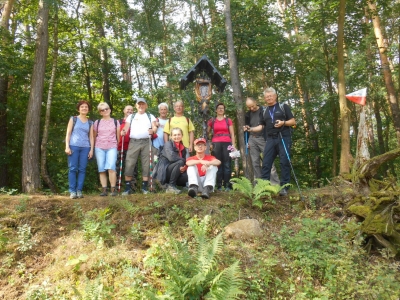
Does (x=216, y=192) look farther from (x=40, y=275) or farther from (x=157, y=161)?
(x=40, y=275)

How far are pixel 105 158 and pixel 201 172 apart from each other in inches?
78.7

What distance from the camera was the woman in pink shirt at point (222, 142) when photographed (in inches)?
260

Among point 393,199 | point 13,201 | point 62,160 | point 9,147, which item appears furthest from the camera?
point 62,160

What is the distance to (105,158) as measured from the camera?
620 centimetres

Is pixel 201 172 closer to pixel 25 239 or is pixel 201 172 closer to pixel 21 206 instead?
pixel 25 239

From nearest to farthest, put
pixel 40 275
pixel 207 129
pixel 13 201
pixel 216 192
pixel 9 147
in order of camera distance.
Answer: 1. pixel 40 275
2. pixel 13 201
3. pixel 216 192
4. pixel 207 129
5. pixel 9 147

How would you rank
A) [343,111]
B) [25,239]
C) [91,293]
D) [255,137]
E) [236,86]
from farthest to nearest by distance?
[236,86], [343,111], [255,137], [25,239], [91,293]

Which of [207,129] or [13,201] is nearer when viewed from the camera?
[13,201]

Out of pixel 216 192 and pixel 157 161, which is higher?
pixel 157 161

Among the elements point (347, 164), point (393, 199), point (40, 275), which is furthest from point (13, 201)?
point (347, 164)

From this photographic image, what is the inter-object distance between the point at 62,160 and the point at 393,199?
12.6m

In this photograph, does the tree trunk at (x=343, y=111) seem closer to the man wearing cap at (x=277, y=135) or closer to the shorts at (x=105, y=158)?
the man wearing cap at (x=277, y=135)

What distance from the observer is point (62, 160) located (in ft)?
44.1

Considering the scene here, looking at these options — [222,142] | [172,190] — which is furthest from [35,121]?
[222,142]
